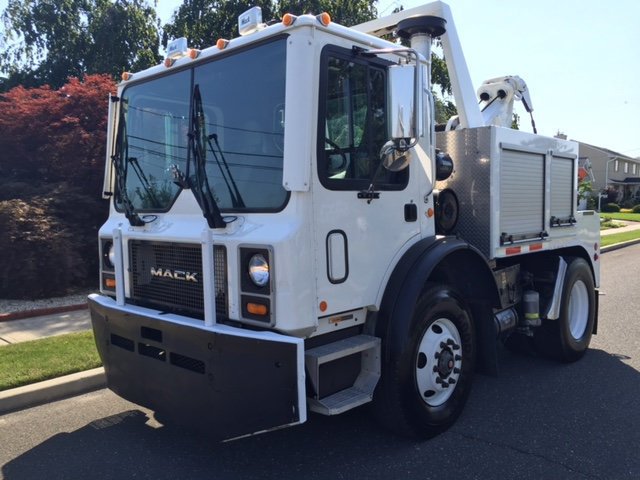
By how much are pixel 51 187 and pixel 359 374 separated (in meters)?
7.77

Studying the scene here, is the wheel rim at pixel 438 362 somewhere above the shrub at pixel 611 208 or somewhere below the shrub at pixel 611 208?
below

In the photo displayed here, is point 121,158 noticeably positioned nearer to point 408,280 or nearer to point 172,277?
point 172,277

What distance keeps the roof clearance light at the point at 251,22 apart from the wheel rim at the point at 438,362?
225cm

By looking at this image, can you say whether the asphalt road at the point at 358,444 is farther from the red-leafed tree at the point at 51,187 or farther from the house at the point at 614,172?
the house at the point at 614,172

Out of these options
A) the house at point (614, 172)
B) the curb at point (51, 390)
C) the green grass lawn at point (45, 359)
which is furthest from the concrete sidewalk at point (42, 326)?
the house at point (614, 172)

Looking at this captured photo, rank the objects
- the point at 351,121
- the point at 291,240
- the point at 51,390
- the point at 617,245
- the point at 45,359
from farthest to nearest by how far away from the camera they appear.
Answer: the point at 617,245 → the point at 45,359 → the point at 51,390 → the point at 351,121 → the point at 291,240

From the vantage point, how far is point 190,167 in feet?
11.5

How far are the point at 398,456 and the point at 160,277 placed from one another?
75.6 inches

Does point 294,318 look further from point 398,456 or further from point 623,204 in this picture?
point 623,204

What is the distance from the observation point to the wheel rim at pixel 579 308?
19.6ft

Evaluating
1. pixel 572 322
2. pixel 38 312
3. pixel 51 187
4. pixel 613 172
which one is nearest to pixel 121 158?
pixel 38 312

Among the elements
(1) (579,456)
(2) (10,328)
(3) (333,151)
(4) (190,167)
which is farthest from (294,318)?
(2) (10,328)

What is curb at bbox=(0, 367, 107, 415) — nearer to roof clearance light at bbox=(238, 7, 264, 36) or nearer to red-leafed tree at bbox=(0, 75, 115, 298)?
roof clearance light at bbox=(238, 7, 264, 36)

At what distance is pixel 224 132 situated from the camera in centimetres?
339
